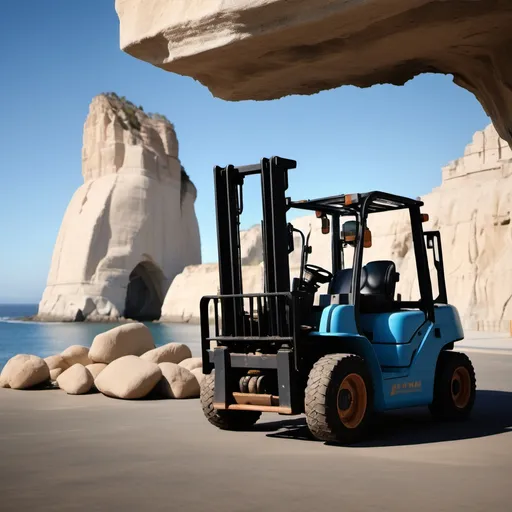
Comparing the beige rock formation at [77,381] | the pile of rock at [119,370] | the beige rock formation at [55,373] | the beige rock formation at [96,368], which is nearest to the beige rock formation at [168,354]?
the pile of rock at [119,370]

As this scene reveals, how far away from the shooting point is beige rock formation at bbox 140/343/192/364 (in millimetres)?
12664

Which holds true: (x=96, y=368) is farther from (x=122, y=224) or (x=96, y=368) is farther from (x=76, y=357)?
(x=122, y=224)

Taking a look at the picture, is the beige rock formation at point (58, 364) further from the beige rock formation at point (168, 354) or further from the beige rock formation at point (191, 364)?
the beige rock formation at point (191, 364)

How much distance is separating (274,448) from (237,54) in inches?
155

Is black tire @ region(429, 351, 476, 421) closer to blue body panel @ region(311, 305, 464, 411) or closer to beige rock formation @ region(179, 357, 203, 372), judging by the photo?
blue body panel @ region(311, 305, 464, 411)

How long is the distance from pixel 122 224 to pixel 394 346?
2441 inches

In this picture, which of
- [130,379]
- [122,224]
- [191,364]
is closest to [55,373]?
[191,364]

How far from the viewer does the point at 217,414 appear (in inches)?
299

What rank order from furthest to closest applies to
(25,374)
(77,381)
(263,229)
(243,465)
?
(25,374)
(77,381)
(263,229)
(243,465)

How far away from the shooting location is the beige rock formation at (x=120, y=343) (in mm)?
12898

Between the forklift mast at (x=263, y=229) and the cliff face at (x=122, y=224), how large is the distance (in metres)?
58.8

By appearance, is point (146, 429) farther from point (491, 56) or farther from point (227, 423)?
point (491, 56)

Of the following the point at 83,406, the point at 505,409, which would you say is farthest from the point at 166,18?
the point at 505,409

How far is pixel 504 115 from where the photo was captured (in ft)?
32.6
